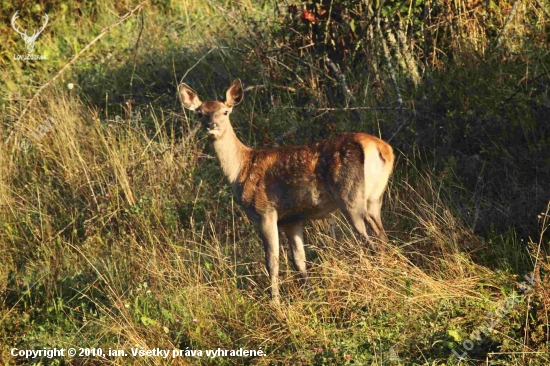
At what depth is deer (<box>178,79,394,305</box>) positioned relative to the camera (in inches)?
269

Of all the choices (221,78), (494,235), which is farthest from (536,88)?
(221,78)

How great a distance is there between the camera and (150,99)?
1059cm

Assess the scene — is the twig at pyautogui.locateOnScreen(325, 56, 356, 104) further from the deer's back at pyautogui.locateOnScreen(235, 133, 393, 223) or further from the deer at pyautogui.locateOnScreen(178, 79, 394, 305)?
the deer's back at pyautogui.locateOnScreen(235, 133, 393, 223)

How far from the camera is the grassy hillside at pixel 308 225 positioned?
627cm

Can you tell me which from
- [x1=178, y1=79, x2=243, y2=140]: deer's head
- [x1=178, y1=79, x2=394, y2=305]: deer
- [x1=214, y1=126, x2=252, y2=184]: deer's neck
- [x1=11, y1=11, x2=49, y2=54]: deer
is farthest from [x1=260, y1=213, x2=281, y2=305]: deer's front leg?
[x1=11, y1=11, x2=49, y2=54]: deer

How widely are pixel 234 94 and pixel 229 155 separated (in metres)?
0.56

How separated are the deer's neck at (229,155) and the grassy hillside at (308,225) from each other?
55 centimetres

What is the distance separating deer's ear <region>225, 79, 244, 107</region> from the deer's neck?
0.95 ft

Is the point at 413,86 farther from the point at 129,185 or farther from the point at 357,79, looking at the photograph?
the point at 129,185

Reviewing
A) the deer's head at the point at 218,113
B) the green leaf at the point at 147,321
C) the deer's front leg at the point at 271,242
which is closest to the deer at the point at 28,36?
the deer's head at the point at 218,113

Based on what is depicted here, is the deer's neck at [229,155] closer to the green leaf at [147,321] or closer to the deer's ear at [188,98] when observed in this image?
the deer's ear at [188,98]

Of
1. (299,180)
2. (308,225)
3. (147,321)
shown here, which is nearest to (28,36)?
(308,225)

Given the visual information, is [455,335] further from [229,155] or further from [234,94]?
[234,94]

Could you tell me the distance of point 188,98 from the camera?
26.2ft
